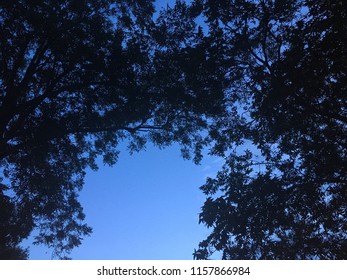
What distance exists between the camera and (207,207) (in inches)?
377

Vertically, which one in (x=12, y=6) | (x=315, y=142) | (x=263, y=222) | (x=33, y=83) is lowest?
(x=263, y=222)

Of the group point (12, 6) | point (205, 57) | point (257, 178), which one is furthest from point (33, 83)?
point (257, 178)

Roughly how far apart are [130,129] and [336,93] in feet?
32.6

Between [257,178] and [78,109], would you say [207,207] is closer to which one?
[257,178]

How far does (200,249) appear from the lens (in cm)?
891

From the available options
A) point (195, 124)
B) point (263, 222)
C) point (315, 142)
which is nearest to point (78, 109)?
point (195, 124)

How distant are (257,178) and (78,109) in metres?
9.30

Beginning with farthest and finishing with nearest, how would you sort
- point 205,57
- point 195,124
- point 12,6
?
point 195,124 < point 205,57 < point 12,6

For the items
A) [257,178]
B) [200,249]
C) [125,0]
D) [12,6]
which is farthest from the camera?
[125,0]

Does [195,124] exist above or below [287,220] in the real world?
above

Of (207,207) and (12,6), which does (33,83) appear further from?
(207,207)

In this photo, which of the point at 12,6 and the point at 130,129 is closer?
the point at 12,6

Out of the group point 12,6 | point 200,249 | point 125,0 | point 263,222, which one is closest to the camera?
point 200,249

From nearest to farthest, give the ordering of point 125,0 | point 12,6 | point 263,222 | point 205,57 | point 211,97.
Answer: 1. point 263,222
2. point 12,6
3. point 205,57
4. point 211,97
5. point 125,0
